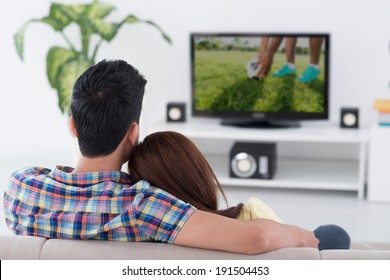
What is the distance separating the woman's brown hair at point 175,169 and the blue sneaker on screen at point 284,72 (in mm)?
3138

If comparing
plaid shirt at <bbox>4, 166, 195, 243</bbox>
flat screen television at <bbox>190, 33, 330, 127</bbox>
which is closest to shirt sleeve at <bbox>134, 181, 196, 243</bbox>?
plaid shirt at <bbox>4, 166, 195, 243</bbox>

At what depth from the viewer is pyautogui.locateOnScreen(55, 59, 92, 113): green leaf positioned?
212 inches

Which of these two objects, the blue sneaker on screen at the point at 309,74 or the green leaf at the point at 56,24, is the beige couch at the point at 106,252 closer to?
the blue sneaker on screen at the point at 309,74

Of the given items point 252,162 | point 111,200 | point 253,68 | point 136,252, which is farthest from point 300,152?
point 136,252

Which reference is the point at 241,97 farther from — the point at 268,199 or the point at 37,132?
the point at 37,132

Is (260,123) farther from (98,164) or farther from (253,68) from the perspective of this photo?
(98,164)

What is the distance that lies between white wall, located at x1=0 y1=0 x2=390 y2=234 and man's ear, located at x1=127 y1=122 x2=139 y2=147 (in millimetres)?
3174

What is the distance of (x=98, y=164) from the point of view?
228 cm

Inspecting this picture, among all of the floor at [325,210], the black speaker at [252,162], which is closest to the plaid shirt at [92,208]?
the floor at [325,210]

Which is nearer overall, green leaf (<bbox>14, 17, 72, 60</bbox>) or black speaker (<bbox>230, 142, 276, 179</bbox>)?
black speaker (<bbox>230, 142, 276, 179</bbox>)

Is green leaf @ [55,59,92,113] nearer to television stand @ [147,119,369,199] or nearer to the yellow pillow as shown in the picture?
television stand @ [147,119,369,199]

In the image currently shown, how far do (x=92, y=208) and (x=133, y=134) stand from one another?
0.91 feet
